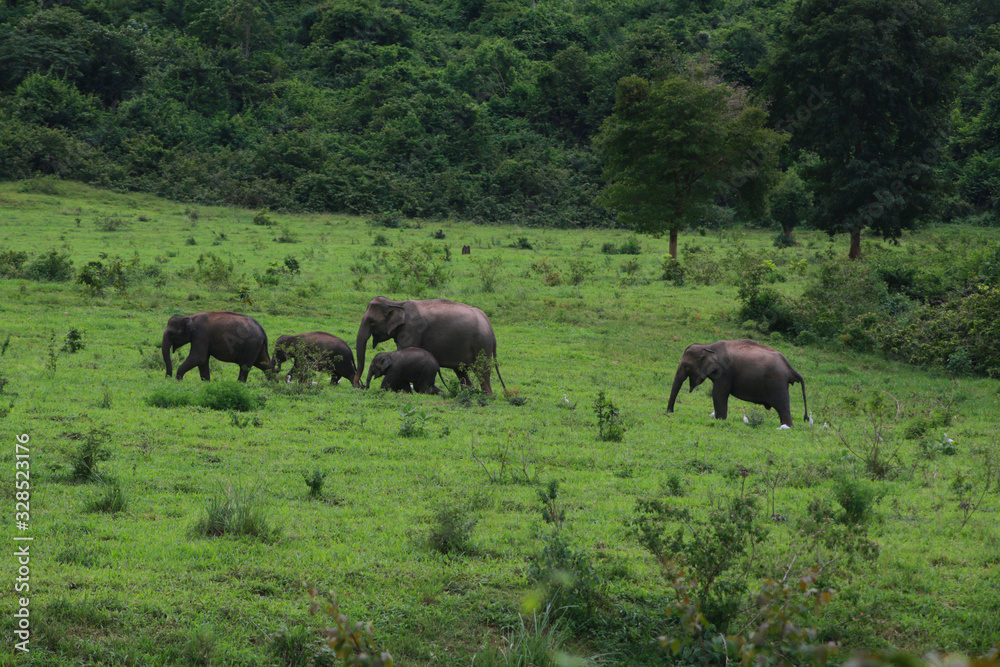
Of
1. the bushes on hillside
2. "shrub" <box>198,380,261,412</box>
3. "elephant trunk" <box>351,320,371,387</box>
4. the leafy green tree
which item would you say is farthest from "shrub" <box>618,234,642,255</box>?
"shrub" <box>198,380,261,412</box>

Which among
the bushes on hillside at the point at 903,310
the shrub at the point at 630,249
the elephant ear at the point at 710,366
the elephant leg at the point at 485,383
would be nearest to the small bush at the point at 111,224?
the shrub at the point at 630,249

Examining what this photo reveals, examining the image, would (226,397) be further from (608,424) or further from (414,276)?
(414,276)

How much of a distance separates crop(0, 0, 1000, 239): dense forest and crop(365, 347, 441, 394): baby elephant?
1656cm

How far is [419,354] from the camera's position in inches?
583

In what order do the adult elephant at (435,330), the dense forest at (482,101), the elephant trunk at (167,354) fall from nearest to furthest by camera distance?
the elephant trunk at (167,354)
the adult elephant at (435,330)
the dense forest at (482,101)

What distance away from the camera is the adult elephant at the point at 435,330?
1578 centimetres

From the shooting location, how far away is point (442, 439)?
36.7 ft

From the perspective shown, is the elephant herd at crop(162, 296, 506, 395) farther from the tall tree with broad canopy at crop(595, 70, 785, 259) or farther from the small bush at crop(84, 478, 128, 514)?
the tall tree with broad canopy at crop(595, 70, 785, 259)

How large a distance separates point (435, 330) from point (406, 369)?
4.61 ft

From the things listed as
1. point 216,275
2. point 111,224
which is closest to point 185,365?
point 216,275

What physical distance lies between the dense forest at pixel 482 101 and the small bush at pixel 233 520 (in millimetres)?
24003

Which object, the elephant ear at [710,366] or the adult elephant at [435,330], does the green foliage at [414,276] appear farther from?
the elephant ear at [710,366]

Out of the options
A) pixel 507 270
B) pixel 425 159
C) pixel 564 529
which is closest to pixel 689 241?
pixel 507 270

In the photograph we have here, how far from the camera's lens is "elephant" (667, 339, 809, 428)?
14055mm
